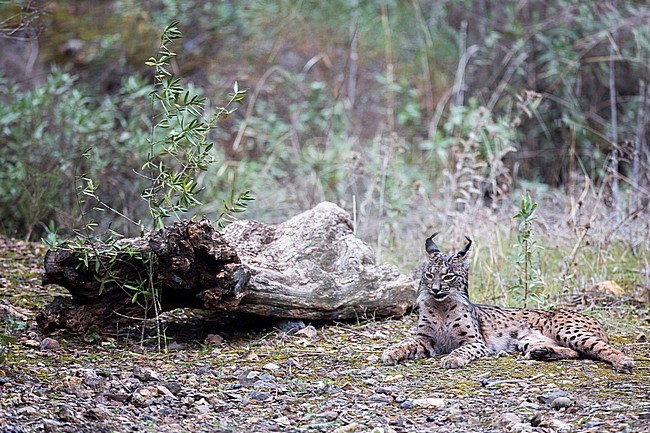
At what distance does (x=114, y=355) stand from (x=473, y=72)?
379 inches

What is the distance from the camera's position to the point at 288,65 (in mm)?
15312

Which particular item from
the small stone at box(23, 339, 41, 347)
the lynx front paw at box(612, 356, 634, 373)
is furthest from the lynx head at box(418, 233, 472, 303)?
the small stone at box(23, 339, 41, 347)

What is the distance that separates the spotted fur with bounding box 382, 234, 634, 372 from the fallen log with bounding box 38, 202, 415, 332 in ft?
2.37

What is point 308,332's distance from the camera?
20.9 ft

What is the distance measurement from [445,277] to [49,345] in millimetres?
2763

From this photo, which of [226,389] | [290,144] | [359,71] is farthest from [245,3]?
[226,389]

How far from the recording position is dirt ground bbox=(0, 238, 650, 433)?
175 inches

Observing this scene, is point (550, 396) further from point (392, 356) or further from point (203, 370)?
point (203, 370)

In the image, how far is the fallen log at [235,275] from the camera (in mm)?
5680

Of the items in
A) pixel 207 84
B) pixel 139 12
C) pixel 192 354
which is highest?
pixel 139 12

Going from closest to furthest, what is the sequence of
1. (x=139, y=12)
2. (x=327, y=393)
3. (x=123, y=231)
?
(x=327, y=393) < (x=123, y=231) < (x=139, y=12)

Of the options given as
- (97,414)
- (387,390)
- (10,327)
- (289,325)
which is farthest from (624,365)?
(10,327)

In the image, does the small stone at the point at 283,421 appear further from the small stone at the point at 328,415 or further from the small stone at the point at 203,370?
the small stone at the point at 203,370

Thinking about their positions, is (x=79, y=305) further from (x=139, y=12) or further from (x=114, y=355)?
(x=139, y=12)
